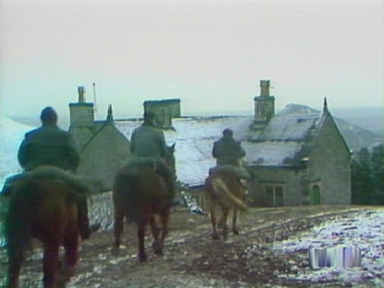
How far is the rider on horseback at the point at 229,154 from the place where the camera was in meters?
1.59

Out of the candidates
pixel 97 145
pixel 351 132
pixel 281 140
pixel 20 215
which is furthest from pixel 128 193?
pixel 351 132

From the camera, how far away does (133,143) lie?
5.10 ft

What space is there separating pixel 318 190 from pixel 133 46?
525 mm

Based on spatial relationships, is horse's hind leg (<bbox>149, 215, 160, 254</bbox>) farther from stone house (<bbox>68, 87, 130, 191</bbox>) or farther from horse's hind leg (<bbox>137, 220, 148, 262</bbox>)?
stone house (<bbox>68, 87, 130, 191</bbox>)

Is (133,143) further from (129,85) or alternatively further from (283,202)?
(283,202)

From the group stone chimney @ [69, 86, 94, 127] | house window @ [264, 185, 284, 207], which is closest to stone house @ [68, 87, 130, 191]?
stone chimney @ [69, 86, 94, 127]

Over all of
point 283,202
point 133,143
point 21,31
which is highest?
point 21,31

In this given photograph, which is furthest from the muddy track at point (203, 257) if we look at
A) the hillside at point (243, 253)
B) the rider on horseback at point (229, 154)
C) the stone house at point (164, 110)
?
the stone house at point (164, 110)

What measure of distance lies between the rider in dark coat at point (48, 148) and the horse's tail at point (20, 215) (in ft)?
0.15

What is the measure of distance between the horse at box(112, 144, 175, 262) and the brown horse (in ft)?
0.32

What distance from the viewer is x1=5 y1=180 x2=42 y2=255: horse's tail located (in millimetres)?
1484

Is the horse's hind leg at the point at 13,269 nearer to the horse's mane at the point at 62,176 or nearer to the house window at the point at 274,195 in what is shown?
the horse's mane at the point at 62,176

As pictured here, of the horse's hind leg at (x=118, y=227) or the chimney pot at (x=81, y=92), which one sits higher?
the chimney pot at (x=81, y=92)

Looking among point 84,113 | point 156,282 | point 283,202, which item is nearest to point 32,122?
point 84,113
